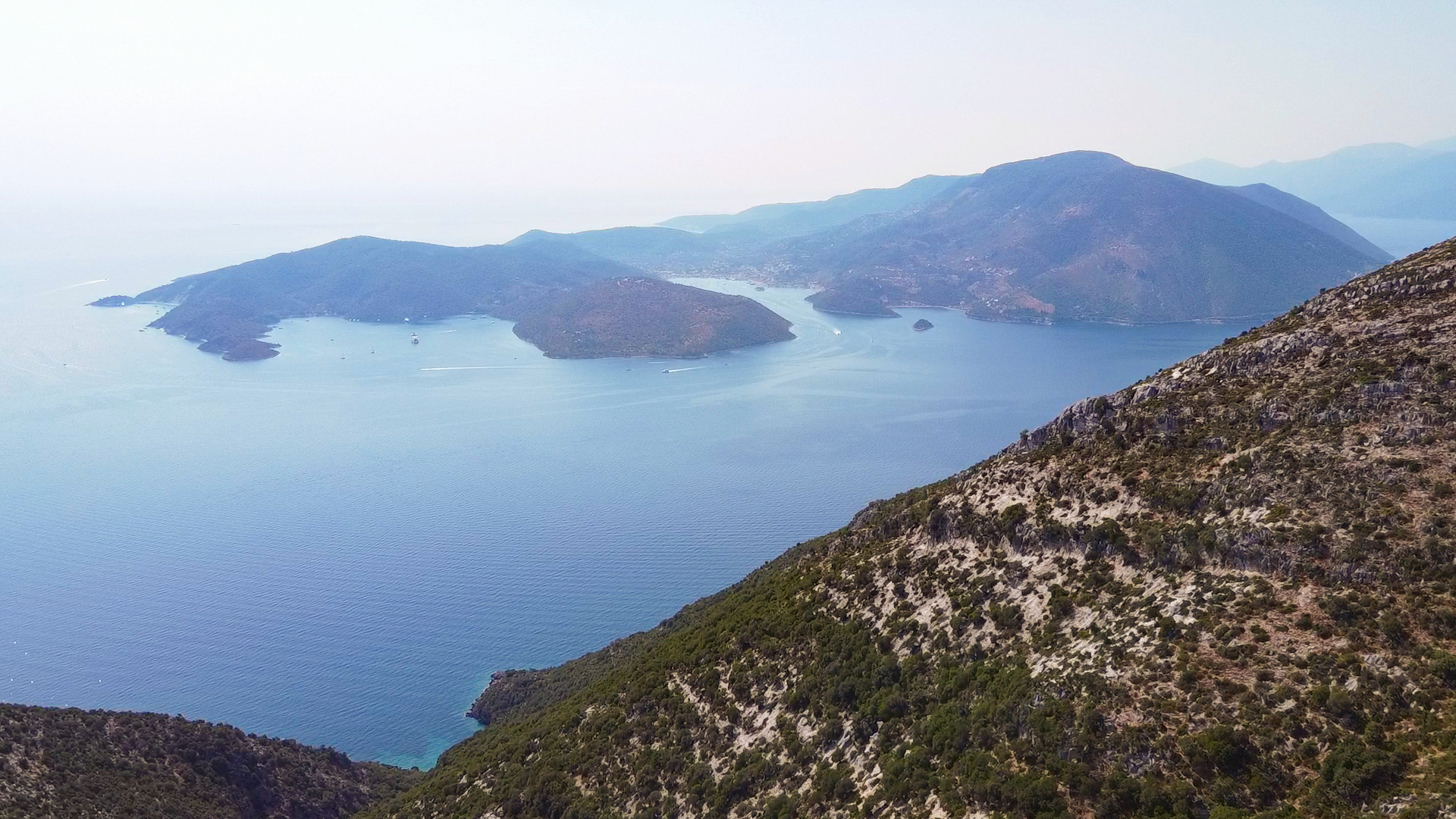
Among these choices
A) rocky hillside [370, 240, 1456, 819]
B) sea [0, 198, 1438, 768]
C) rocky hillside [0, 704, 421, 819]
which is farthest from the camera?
sea [0, 198, 1438, 768]

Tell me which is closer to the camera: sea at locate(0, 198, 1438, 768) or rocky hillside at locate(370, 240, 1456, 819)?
rocky hillside at locate(370, 240, 1456, 819)

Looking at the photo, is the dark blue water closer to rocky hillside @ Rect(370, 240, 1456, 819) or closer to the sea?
the sea

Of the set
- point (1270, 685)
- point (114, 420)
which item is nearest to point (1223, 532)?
point (1270, 685)

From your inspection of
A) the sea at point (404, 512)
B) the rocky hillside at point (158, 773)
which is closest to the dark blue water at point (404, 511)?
the sea at point (404, 512)

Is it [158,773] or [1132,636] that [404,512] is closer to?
[158,773]

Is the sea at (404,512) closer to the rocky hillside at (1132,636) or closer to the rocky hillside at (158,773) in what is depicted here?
the rocky hillside at (158,773)

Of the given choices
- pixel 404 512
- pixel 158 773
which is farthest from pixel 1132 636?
pixel 404 512

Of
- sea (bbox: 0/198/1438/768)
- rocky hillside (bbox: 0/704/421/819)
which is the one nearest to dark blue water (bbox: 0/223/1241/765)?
sea (bbox: 0/198/1438/768)
